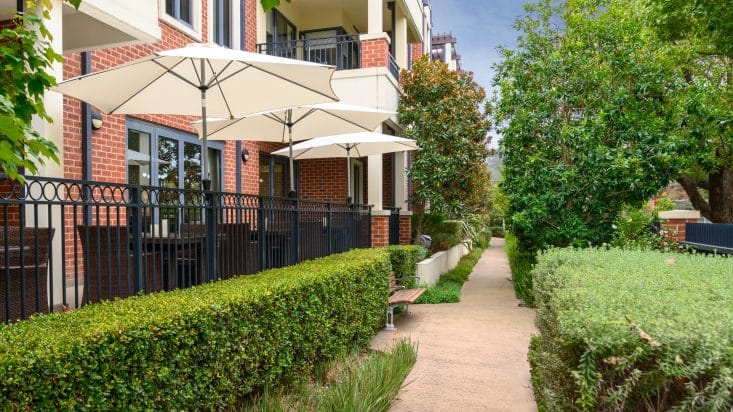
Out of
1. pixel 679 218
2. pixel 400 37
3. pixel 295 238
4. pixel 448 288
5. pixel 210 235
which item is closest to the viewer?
pixel 210 235

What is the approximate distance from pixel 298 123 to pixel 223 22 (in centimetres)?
336

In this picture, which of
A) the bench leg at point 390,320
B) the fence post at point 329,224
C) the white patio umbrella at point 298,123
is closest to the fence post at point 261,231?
the fence post at point 329,224

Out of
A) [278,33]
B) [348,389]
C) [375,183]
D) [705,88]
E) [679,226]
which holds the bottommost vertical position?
[348,389]

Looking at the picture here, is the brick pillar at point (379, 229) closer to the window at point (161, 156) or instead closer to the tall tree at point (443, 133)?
the tall tree at point (443, 133)

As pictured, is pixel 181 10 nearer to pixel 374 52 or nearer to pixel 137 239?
pixel 374 52

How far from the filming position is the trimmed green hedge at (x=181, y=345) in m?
2.33

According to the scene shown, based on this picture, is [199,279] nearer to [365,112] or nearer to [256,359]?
[256,359]

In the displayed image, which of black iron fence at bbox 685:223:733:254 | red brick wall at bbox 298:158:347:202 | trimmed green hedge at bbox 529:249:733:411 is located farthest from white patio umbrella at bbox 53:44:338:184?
black iron fence at bbox 685:223:733:254

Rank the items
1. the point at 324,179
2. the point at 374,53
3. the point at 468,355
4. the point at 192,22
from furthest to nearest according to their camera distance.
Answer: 1. the point at 324,179
2. the point at 374,53
3. the point at 192,22
4. the point at 468,355

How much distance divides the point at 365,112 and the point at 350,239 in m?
2.18

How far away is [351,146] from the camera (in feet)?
33.5

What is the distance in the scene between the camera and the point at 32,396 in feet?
7.28

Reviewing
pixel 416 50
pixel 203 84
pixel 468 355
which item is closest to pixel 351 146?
pixel 203 84

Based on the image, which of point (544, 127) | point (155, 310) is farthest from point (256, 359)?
point (544, 127)
